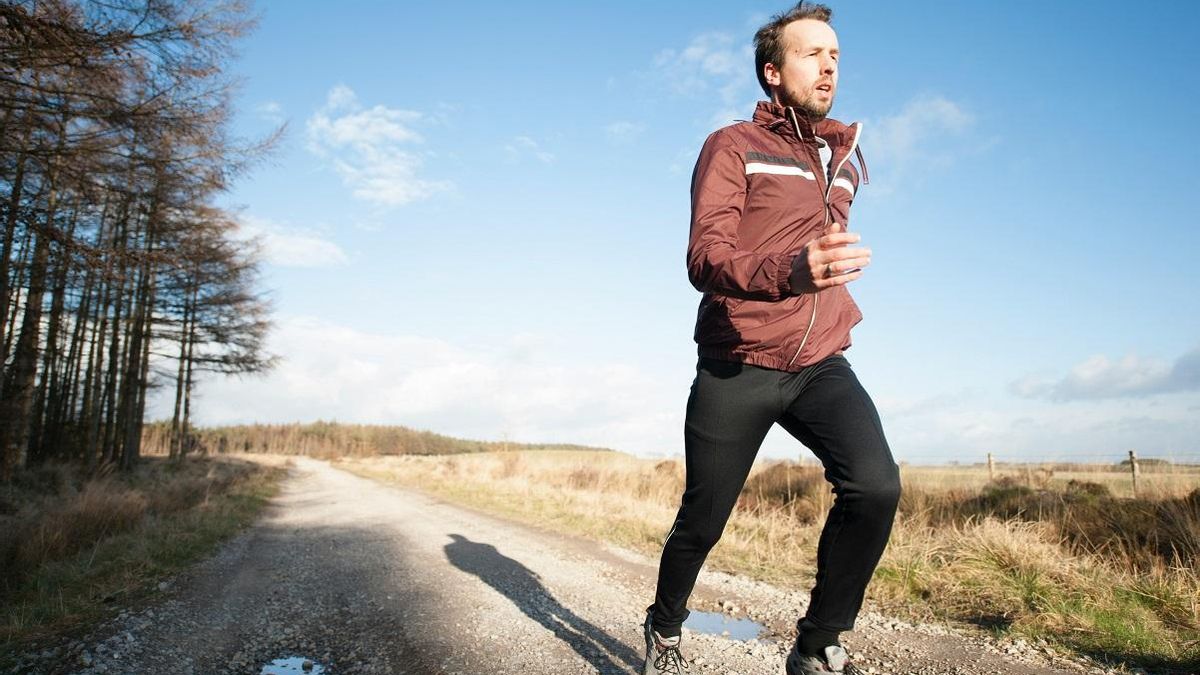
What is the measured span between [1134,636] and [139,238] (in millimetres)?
19558

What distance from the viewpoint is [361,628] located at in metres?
3.76

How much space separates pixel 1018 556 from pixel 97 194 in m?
10.6


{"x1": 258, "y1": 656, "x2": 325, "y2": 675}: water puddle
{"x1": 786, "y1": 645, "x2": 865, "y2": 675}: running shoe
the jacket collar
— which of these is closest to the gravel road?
{"x1": 258, "y1": 656, "x2": 325, "y2": 675}: water puddle

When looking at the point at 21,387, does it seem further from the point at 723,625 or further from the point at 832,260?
the point at 832,260

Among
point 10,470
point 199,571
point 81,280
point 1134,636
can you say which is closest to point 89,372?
point 10,470

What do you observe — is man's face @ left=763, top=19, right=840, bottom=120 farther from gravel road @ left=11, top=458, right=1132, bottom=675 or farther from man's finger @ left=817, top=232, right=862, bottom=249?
gravel road @ left=11, top=458, right=1132, bottom=675

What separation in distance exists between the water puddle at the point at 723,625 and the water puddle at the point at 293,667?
194 centimetres

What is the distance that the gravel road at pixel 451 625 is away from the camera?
313 cm

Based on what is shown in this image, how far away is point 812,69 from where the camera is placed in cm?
246

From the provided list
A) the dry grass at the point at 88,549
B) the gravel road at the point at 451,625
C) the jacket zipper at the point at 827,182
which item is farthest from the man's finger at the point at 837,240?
the dry grass at the point at 88,549

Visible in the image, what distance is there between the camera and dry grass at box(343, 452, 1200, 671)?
3.59 meters

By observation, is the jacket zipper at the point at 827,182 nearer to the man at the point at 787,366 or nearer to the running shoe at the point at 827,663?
the man at the point at 787,366

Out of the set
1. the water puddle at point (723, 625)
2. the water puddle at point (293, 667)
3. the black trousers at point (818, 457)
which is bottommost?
the water puddle at point (293, 667)

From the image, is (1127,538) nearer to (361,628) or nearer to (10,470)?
(361,628)
